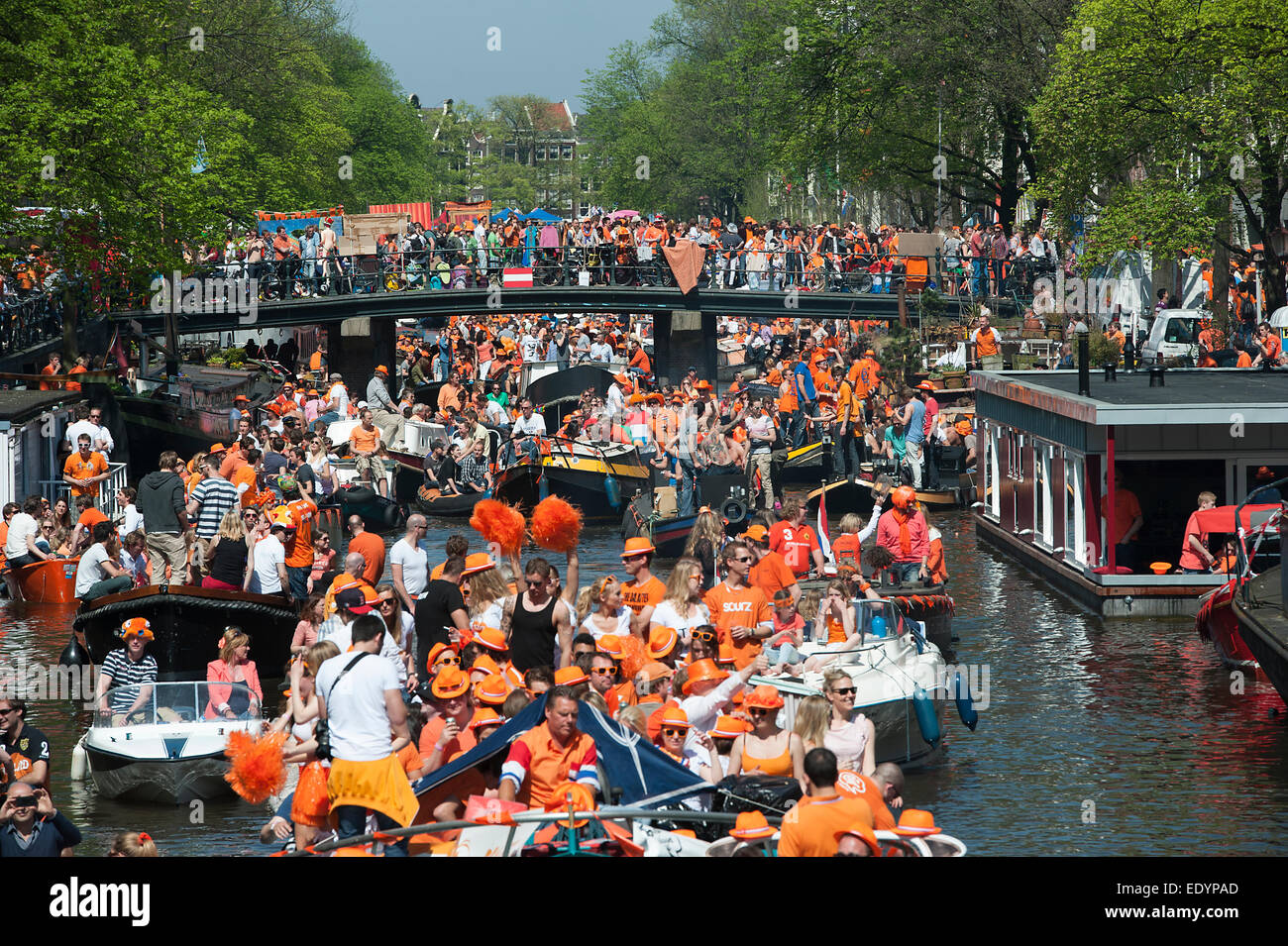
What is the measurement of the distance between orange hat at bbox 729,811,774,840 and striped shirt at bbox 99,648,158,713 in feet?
24.6

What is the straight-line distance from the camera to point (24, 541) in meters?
24.8

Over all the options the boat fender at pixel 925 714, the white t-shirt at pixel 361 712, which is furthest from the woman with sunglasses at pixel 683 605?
the white t-shirt at pixel 361 712

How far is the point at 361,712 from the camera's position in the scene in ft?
33.5

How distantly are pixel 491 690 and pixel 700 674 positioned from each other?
5.80 ft

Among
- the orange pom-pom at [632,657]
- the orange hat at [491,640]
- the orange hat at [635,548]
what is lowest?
the orange pom-pom at [632,657]

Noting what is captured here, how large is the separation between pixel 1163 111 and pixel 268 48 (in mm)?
30487

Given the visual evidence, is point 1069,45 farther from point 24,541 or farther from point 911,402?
point 24,541

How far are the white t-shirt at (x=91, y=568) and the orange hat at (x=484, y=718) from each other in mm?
11274

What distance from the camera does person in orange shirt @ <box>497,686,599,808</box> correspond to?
33.6 feet

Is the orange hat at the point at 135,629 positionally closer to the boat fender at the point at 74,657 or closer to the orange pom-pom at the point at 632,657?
the orange pom-pom at the point at 632,657

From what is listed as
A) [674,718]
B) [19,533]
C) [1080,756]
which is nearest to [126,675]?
[674,718]

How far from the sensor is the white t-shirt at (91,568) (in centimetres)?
2130

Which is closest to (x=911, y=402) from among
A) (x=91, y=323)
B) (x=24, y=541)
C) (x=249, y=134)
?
(x=24, y=541)

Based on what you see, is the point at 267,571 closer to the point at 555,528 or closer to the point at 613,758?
the point at 555,528
